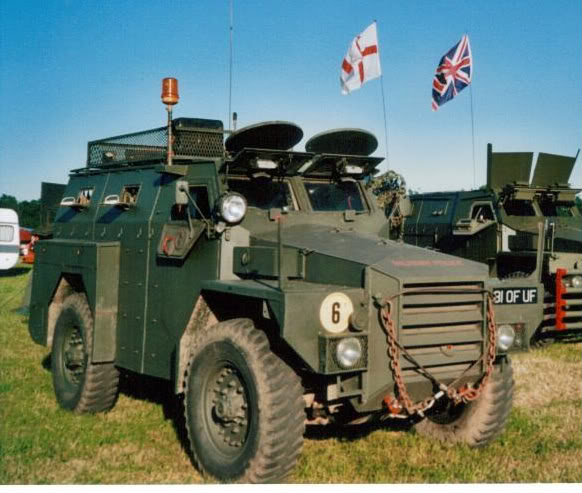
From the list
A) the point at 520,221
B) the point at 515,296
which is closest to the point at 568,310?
the point at 520,221

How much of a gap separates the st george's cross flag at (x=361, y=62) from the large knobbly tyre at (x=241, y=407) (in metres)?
8.50

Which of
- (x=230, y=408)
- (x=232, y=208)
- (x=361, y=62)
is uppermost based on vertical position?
(x=361, y=62)

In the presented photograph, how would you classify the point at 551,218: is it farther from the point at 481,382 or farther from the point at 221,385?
the point at 221,385

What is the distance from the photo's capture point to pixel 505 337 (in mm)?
5738

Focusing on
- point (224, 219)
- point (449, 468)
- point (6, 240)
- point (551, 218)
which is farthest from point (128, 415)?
point (6, 240)

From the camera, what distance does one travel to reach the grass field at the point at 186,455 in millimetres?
5738

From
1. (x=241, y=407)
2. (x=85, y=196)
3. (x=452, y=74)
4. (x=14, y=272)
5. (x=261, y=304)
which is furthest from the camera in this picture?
(x=14, y=272)

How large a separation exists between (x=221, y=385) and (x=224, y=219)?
49.6 inches

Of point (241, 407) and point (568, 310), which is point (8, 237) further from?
point (241, 407)

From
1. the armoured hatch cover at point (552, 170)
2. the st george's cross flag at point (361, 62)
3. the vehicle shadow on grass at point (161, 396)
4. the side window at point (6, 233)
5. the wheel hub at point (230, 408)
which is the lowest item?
the vehicle shadow on grass at point (161, 396)

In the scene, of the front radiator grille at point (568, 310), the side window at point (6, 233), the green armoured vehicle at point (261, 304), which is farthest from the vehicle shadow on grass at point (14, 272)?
the front radiator grille at point (568, 310)

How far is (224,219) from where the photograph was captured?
19.2ft

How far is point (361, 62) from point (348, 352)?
956cm

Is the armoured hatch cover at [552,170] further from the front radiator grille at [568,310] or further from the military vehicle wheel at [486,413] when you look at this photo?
the military vehicle wheel at [486,413]
